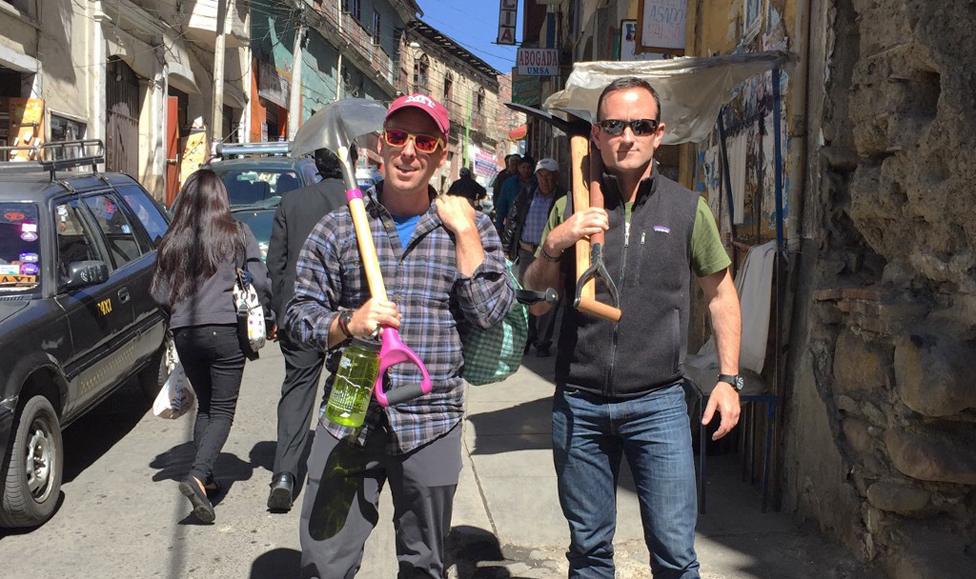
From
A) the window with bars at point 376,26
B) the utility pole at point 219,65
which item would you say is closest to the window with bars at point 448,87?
the window with bars at point 376,26

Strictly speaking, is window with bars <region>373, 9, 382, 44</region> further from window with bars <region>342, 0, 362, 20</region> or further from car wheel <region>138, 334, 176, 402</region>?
car wheel <region>138, 334, 176, 402</region>

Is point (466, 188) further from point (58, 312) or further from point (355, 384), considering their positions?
point (355, 384)

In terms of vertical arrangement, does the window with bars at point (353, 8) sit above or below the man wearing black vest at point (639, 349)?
above

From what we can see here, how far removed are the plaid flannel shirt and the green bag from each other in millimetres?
70

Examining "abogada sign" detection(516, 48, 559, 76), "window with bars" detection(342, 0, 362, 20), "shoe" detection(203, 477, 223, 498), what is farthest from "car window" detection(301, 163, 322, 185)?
"window with bars" detection(342, 0, 362, 20)

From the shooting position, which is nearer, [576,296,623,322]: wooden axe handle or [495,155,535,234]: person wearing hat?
[576,296,623,322]: wooden axe handle

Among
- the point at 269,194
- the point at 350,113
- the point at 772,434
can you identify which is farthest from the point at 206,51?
the point at 772,434

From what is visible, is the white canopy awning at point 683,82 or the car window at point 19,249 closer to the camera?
the white canopy awning at point 683,82

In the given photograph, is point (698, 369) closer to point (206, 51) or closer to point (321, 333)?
point (321, 333)

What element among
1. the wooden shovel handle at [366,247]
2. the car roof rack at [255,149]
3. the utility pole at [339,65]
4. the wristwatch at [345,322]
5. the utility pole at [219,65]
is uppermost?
the utility pole at [339,65]

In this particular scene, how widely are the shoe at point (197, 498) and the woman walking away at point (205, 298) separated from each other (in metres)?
0.10

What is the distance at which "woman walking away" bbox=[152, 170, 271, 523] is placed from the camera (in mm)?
4730

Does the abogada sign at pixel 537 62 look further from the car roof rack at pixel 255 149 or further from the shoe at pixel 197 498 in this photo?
the shoe at pixel 197 498

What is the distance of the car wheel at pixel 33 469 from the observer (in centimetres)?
438
